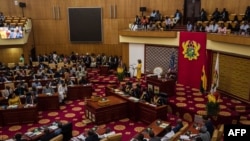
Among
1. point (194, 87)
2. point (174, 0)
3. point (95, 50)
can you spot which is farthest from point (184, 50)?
point (95, 50)

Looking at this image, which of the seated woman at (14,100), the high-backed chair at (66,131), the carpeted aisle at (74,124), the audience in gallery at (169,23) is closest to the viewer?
the high-backed chair at (66,131)

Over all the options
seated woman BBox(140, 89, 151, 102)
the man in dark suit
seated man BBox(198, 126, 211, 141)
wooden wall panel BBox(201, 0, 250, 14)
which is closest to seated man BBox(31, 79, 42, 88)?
seated woman BBox(140, 89, 151, 102)

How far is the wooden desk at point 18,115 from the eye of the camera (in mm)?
9969

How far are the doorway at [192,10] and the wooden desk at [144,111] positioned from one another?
9136 mm

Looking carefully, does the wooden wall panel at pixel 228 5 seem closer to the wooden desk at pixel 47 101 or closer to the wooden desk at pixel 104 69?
the wooden desk at pixel 104 69

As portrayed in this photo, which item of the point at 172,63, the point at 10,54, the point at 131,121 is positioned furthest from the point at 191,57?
the point at 10,54

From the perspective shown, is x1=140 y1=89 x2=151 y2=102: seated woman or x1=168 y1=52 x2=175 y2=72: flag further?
x1=168 y1=52 x2=175 y2=72: flag

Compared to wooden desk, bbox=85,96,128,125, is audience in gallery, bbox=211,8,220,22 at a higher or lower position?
higher

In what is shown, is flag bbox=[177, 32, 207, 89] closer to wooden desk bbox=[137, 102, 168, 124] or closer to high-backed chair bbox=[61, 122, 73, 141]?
wooden desk bbox=[137, 102, 168, 124]

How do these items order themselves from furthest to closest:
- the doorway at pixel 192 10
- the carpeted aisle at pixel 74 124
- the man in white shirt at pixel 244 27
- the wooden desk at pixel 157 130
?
the doorway at pixel 192 10
the man in white shirt at pixel 244 27
the carpeted aisle at pixel 74 124
the wooden desk at pixel 157 130

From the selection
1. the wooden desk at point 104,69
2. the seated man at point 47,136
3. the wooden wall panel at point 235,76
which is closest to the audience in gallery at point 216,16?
the wooden wall panel at point 235,76

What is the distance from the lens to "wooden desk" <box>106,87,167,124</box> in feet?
31.8

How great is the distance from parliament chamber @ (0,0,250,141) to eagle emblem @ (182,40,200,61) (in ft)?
1.07

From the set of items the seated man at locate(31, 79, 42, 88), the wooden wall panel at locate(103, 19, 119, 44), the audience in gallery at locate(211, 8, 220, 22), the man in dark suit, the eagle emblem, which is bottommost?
the man in dark suit
